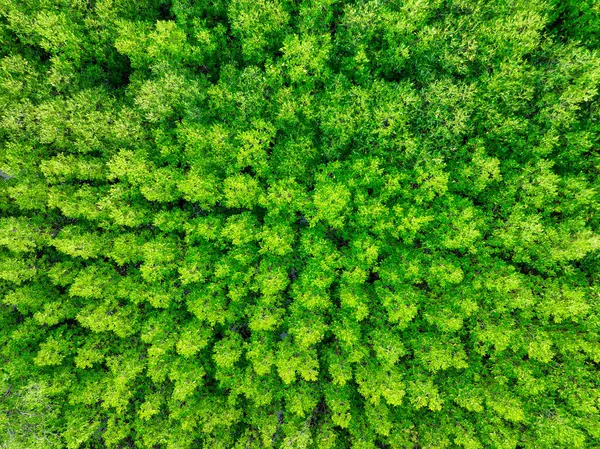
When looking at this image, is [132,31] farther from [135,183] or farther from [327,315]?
[327,315]

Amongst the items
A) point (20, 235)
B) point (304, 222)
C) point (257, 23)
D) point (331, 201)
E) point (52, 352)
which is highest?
point (257, 23)

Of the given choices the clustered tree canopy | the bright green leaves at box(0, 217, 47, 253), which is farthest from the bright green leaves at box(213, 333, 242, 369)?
the bright green leaves at box(0, 217, 47, 253)

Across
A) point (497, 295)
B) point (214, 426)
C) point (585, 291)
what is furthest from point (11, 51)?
point (585, 291)

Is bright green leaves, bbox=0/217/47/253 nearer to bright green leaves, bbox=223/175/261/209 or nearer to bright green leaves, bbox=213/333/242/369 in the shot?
bright green leaves, bbox=223/175/261/209

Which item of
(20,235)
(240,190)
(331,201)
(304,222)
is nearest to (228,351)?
(304,222)

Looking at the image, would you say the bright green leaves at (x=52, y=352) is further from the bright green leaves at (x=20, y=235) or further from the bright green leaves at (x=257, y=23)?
the bright green leaves at (x=257, y=23)

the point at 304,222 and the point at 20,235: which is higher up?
the point at 304,222

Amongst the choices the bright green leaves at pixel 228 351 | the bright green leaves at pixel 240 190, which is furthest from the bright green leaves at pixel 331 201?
the bright green leaves at pixel 228 351

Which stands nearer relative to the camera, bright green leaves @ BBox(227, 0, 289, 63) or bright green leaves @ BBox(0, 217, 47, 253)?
bright green leaves @ BBox(227, 0, 289, 63)

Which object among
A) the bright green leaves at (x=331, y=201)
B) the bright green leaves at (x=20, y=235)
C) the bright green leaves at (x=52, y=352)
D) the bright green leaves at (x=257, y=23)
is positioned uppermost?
the bright green leaves at (x=257, y=23)

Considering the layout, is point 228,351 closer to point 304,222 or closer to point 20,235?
point 304,222
